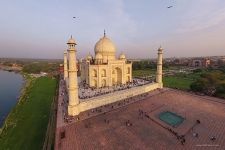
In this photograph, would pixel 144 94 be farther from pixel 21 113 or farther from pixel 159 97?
pixel 21 113

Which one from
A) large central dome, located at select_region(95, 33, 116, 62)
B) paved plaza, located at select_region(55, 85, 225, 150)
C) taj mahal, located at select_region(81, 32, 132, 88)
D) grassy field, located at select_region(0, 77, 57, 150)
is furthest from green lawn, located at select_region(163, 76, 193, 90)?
grassy field, located at select_region(0, 77, 57, 150)

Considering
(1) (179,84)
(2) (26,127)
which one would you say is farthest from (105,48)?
(1) (179,84)

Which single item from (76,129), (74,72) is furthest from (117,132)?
(74,72)

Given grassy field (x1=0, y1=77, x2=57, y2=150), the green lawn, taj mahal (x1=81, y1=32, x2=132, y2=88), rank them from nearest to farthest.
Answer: grassy field (x1=0, y1=77, x2=57, y2=150), taj mahal (x1=81, y1=32, x2=132, y2=88), the green lawn

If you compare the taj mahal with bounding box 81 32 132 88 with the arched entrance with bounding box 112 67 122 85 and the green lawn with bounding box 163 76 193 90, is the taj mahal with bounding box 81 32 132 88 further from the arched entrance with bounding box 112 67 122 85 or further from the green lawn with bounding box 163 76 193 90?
the green lawn with bounding box 163 76 193 90

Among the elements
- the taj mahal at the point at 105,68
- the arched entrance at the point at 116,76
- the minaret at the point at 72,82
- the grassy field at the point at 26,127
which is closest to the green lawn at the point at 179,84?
the taj mahal at the point at 105,68

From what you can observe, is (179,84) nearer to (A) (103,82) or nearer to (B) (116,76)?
(B) (116,76)

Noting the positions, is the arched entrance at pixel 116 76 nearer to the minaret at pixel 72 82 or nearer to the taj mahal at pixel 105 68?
the taj mahal at pixel 105 68
